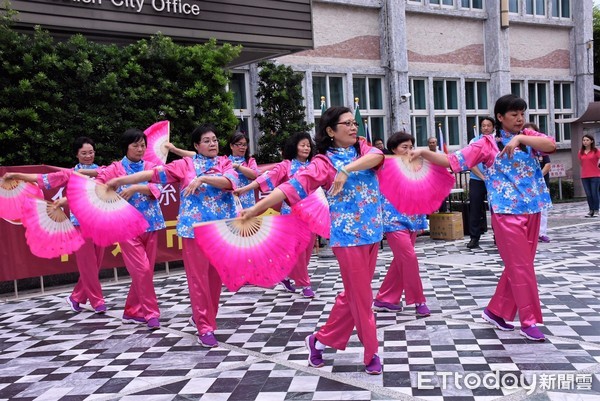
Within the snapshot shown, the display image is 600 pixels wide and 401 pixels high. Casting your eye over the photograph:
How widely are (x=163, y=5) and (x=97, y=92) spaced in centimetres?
239

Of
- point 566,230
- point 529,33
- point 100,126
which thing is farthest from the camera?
point 529,33

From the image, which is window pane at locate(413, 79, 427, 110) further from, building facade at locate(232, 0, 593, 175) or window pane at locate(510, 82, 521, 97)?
window pane at locate(510, 82, 521, 97)

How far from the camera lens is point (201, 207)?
4.89 metres

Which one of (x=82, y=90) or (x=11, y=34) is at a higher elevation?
(x=11, y=34)

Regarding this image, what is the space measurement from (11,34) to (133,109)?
1748 millimetres

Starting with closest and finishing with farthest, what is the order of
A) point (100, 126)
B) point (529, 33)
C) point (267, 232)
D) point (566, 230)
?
point (267, 232) → point (100, 126) → point (566, 230) → point (529, 33)

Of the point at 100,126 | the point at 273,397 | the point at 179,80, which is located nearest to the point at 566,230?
the point at 179,80

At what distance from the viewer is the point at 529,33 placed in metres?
18.5

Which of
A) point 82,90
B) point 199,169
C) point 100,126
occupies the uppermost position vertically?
point 82,90

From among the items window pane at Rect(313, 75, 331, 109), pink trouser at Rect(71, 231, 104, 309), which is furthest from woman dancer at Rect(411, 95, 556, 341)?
window pane at Rect(313, 75, 331, 109)

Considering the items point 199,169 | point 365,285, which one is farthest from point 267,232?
point 199,169

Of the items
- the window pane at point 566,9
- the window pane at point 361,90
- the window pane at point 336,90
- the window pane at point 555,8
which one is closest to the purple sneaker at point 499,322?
the window pane at point 336,90

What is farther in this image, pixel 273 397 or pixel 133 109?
pixel 133 109

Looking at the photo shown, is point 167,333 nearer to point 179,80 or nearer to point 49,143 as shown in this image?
point 49,143
